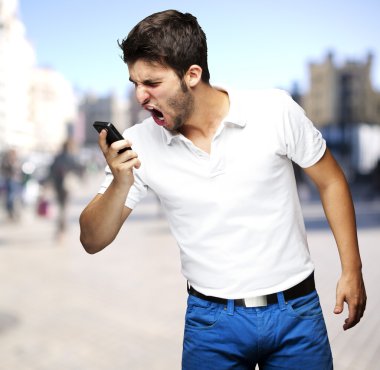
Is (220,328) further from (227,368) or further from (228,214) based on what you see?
(228,214)

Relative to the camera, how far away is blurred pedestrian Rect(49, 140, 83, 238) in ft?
32.6

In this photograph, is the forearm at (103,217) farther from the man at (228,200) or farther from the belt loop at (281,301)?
the belt loop at (281,301)

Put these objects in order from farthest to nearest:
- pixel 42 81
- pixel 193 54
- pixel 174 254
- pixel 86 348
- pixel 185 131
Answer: pixel 42 81
pixel 174 254
pixel 86 348
pixel 185 131
pixel 193 54

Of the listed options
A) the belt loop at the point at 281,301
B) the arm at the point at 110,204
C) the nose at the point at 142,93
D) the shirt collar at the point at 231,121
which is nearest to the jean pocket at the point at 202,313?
the belt loop at the point at 281,301

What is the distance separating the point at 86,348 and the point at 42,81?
395ft

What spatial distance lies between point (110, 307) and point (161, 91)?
4.15 metres

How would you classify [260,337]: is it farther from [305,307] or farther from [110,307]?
[110,307]

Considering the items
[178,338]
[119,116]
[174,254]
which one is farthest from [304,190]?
[119,116]

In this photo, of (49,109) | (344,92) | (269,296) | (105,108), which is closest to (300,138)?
(269,296)

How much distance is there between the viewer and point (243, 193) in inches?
70.2

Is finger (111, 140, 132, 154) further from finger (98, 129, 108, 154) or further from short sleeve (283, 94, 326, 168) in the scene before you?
short sleeve (283, 94, 326, 168)

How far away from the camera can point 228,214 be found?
1788mm

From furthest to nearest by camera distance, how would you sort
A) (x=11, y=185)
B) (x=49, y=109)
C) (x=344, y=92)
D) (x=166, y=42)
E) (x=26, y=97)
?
(x=49, y=109) < (x=26, y=97) < (x=344, y=92) < (x=11, y=185) < (x=166, y=42)

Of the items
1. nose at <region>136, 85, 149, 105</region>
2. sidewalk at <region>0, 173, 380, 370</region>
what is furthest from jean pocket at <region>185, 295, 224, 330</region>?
sidewalk at <region>0, 173, 380, 370</region>
